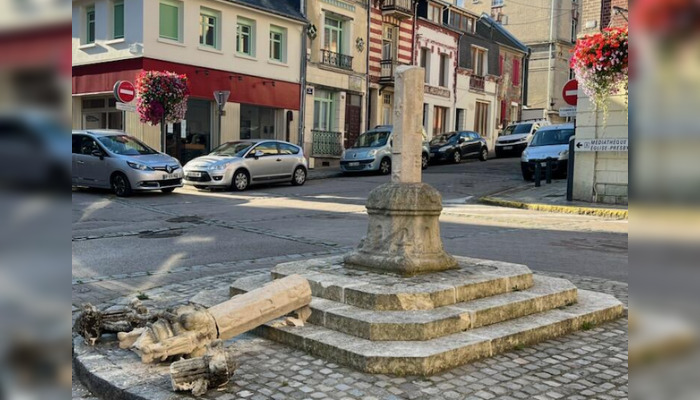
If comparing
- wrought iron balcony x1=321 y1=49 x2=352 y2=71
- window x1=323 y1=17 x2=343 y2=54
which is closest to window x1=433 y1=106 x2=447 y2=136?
wrought iron balcony x1=321 y1=49 x2=352 y2=71

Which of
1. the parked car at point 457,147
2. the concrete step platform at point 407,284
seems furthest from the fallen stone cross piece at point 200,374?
the parked car at point 457,147

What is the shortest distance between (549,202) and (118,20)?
1689cm

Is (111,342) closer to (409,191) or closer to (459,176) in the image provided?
(409,191)

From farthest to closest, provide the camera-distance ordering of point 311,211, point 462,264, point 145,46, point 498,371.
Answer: point 145,46, point 311,211, point 462,264, point 498,371

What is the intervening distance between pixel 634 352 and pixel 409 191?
466cm

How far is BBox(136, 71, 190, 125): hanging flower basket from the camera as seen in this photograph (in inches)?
762

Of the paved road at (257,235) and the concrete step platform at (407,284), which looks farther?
the paved road at (257,235)

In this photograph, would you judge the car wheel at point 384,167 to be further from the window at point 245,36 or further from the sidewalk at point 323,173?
the window at point 245,36

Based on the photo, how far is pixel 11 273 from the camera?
115 centimetres

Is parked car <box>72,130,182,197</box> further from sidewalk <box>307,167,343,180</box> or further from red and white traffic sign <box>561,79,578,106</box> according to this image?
red and white traffic sign <box>561,79,578,106</box>

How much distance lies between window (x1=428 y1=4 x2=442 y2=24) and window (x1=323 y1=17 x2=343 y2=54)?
722cm

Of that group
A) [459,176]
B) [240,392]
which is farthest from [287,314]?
[459,176]

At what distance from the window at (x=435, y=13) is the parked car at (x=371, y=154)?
489 inches

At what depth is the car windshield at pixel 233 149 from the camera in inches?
752
